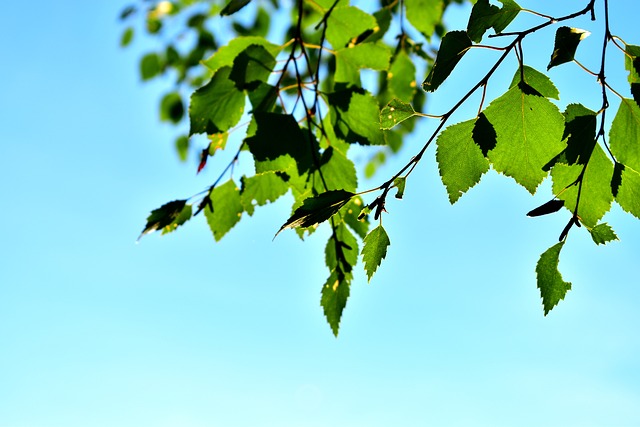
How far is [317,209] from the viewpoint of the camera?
75 cm

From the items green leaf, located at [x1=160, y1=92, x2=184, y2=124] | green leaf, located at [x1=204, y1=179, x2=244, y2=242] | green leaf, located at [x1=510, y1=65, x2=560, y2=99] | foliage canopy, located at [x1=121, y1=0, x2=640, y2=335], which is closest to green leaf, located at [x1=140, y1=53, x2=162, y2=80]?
green leaf, located at [x1=160, y1=92, x2=184, y2=124]

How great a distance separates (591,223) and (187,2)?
225 centimetres

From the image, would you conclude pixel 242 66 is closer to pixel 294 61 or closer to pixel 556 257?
pixel 294 61

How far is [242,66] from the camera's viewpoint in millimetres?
1043

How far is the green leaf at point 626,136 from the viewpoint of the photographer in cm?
74

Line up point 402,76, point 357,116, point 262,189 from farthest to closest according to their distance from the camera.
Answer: point 402,76, point 262,189, point 357,116

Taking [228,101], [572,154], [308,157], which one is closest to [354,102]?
[308,157]

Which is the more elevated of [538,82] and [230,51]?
[230,51]

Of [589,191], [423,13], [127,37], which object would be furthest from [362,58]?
[127,37]

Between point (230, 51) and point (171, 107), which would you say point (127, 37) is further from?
point (230, 51)

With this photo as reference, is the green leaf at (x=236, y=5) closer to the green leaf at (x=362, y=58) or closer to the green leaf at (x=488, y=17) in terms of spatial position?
the green leaf at (x=362, y=58)

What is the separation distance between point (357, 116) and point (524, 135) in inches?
15.0

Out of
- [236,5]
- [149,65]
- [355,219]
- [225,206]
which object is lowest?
[355,219]

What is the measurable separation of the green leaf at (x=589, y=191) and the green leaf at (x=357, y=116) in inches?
14.2
